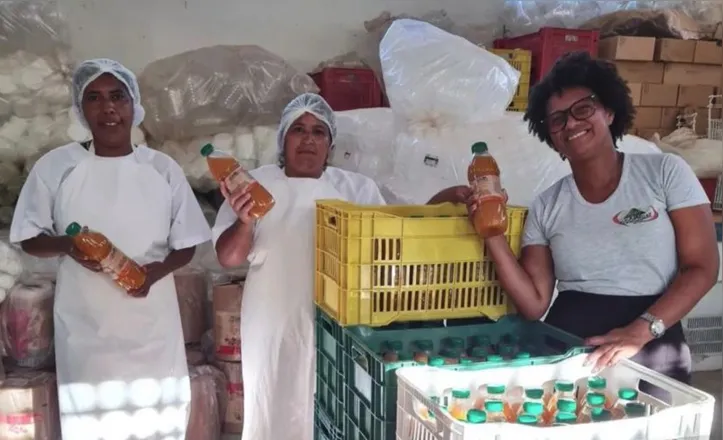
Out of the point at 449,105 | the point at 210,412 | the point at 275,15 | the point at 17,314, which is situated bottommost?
the point at 210,412

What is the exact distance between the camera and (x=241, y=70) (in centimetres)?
249

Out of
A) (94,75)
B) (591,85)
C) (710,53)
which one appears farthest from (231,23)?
(710,53)

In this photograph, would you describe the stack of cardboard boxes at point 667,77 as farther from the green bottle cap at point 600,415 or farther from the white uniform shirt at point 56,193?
the green bottle cap at point 600,415

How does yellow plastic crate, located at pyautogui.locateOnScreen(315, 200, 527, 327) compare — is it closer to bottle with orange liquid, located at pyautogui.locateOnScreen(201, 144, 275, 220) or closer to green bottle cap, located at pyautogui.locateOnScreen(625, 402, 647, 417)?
bottle with orange liquid, located at pyautogui.locateOnScreen(201, 144, 275, 220)

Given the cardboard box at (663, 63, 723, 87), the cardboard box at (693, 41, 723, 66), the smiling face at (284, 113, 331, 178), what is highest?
the cardboard box at (693, 41, 723, 66)

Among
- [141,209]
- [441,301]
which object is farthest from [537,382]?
[141,209]

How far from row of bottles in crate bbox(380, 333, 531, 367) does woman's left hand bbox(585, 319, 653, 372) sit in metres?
0.12

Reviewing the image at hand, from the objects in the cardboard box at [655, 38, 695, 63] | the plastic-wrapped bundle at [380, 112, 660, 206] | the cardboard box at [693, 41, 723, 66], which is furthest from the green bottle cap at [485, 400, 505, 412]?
the cardboard box at [693, 41, 723, 66]

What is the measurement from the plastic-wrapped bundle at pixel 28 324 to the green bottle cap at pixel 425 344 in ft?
4.27

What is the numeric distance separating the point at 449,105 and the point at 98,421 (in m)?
1.49

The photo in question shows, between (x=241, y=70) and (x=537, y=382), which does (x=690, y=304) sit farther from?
(x=241, y=70)

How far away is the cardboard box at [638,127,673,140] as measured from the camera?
2936 millimetres

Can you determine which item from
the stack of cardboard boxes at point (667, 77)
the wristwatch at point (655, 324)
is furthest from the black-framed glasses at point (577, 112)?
the stack of cardboard boxes at point (667, 77)

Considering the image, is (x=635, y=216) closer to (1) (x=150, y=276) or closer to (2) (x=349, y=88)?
(1) (x=150, y=276)
